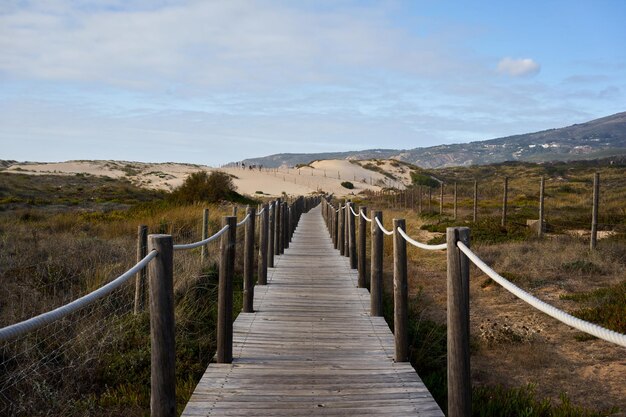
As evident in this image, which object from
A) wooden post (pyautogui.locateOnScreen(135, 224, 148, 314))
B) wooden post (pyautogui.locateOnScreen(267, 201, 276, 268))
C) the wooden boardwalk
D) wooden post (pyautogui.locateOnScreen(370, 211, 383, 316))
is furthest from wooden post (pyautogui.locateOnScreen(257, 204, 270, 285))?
wooden post (pyautogui.locateOnScreen(370, 211, 383, 316))

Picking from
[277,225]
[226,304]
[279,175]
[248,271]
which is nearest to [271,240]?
[277,225]

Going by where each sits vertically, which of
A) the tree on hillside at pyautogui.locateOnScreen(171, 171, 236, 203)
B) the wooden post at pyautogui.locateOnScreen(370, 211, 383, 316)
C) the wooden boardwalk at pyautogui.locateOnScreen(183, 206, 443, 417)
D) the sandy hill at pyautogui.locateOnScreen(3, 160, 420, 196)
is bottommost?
the wooden boardwalk at pyautogui.locateOnScreen(183, 206, 443, 417)

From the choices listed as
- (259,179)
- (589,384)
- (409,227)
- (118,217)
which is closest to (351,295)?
(589,384)

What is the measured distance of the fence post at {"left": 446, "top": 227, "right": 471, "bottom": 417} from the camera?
364 centimetres

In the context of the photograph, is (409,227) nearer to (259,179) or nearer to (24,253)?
(24,253)

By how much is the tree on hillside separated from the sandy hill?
33.8 meters

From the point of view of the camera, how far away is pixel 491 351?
7.14 m

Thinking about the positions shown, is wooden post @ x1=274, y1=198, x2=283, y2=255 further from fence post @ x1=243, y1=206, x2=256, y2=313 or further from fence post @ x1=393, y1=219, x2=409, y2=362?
fence post @ x1=393, y1=219, x2=409, y2=362

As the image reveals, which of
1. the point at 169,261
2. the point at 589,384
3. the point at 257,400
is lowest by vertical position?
the point at 589,384

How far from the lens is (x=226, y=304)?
534cm

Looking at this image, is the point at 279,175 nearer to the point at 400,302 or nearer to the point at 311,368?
the point at 400,302

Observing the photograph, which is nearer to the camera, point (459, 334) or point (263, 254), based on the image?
point (459, 334)

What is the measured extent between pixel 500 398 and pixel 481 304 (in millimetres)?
4873

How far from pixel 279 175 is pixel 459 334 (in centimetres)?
8899
